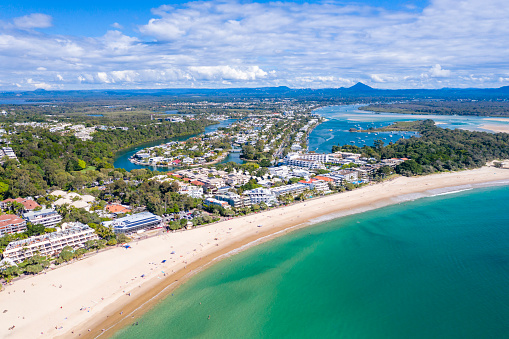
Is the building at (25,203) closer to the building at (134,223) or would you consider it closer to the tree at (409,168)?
the building at (134,223)

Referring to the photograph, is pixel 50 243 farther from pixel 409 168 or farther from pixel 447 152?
pixel 447 152

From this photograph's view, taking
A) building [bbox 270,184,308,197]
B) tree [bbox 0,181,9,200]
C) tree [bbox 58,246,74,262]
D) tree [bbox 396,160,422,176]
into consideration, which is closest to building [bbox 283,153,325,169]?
tree [bbox 396,160,422,176]

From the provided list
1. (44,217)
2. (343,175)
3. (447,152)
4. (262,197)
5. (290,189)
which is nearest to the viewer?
(44,217)

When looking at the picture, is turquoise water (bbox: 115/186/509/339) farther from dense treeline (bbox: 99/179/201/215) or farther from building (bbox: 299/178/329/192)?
A: dense treeline (bbox: 99/179/201/215)

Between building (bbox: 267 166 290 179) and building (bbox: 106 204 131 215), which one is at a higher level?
building (bbox: 267 166 290 179)

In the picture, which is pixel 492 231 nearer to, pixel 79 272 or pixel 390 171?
pixel 390 171

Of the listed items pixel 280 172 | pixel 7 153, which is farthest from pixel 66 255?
pixel 7 153
